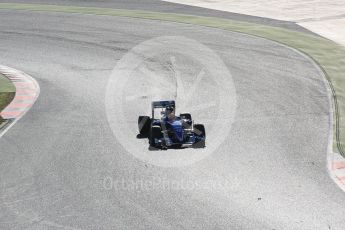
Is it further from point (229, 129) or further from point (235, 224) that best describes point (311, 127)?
point (235, 224)

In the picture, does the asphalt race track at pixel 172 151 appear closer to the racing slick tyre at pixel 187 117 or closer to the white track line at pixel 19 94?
the white track line at pixel 19 94

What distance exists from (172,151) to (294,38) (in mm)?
16236

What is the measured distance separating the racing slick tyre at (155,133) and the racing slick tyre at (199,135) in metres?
1.12

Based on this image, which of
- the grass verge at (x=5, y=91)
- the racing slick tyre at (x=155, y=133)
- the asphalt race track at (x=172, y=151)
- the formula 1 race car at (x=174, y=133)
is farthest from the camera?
the grass verge at (x=5, y=91)

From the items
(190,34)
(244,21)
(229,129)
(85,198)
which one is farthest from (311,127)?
(244,21)

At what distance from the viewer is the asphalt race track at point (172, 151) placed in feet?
46.5

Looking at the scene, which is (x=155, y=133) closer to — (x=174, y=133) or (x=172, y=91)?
(x=174, y=133)

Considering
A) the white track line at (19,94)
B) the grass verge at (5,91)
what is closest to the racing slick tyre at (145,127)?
the white track line at (19,94)

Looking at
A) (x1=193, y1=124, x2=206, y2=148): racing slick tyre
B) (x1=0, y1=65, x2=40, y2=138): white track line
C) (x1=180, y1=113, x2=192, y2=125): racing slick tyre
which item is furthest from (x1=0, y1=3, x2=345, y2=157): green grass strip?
(x1=0, y1=65, x2=40, y2=138): white track line

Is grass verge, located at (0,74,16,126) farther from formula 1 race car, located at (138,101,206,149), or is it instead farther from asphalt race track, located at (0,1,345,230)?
formula 1 race car, located at (138,101,206,149)

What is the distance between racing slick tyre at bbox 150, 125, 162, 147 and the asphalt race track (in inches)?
28.5

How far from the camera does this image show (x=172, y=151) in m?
17.6

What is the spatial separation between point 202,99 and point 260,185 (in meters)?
7.57

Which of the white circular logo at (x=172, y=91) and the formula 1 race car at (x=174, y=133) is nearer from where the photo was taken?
the formula 1 race car at (x=174, y=133)
